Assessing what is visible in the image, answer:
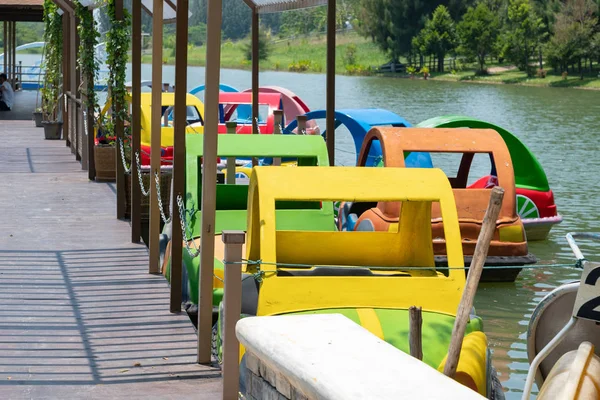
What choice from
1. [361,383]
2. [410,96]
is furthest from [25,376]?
[410,96]

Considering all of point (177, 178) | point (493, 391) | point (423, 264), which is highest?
point (177, 178)

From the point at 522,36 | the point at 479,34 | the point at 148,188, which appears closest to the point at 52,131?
the point at 148,188

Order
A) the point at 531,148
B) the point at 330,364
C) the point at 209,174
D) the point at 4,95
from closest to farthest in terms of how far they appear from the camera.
A: 1. the point at 330,364
2. the point at 209,174
3. the point at 531,148
4. the point at 4,95

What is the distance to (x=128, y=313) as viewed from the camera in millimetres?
7414

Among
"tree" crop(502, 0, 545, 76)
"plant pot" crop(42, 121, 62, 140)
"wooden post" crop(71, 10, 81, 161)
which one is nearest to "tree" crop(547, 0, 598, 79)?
"tree" crop(502, 0, 545, 76)

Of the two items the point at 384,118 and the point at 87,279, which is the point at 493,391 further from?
the point at 384,118

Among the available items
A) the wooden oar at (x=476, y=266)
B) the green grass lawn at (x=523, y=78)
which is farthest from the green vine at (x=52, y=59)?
the green grass lawn at (x=523, y=78)

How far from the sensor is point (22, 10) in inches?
1054

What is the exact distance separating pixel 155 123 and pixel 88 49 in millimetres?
6329

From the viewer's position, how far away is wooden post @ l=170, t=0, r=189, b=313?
6.85 metres

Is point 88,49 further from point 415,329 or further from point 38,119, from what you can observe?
point 415,329

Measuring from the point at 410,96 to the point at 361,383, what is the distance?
55905 millimetres

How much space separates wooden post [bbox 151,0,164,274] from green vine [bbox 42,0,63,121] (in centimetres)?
1147

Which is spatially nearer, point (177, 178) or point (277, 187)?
point (277, 187)
